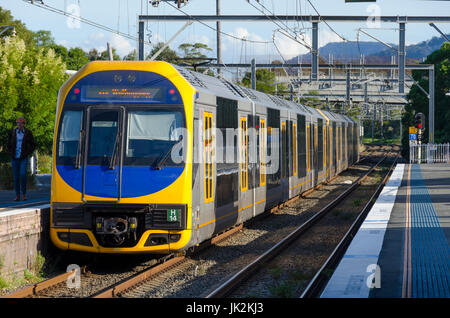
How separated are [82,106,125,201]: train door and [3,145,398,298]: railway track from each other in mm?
1229

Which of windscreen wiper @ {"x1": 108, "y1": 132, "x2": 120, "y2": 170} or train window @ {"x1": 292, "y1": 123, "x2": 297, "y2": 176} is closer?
windscreen wiper @ {"x1": 108, "y1": 132, "x2": 120, "y2": 170}

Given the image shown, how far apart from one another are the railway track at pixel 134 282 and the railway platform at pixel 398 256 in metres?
2.21

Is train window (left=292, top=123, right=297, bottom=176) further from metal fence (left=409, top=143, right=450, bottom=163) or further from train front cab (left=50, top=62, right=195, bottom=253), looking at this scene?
metal fence (left=409, top=143, right=450, bottom=163)

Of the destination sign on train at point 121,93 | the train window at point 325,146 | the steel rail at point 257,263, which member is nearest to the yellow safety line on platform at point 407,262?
the steel rail at point 257,263

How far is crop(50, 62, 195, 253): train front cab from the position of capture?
1095 cm

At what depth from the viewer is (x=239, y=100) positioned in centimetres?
1467

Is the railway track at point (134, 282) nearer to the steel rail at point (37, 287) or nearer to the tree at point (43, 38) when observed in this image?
the steel rail at point (37, 287)

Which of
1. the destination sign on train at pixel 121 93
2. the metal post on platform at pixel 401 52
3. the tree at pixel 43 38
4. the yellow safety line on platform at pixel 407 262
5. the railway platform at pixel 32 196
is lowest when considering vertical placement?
the yellow safety line on platform at pixel 407 262

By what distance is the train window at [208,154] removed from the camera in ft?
40.0

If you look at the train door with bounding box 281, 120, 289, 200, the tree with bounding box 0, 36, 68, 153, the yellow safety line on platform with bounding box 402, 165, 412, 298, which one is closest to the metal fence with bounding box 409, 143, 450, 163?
the tree with bounding box 0, 36, 68, 153
